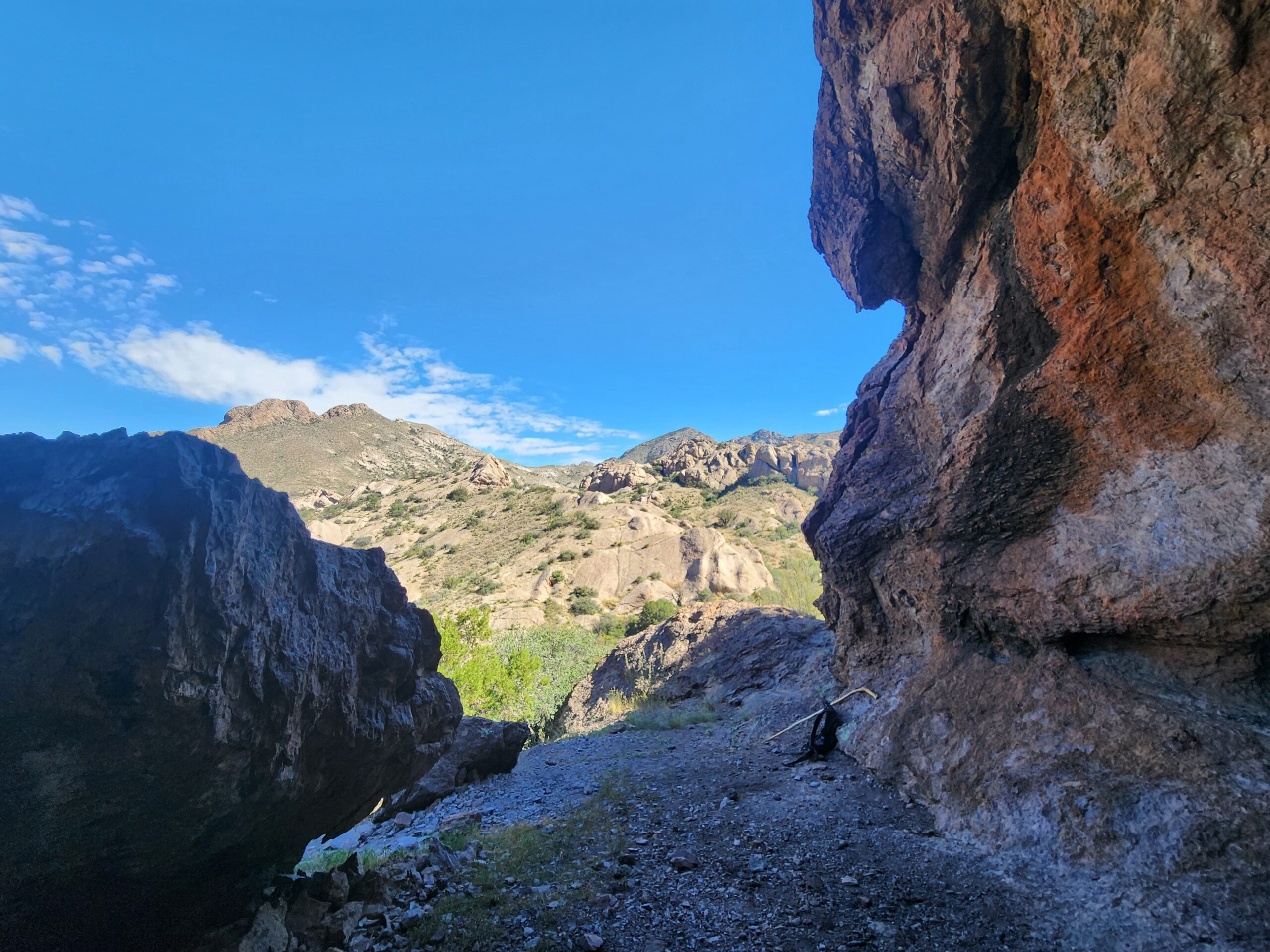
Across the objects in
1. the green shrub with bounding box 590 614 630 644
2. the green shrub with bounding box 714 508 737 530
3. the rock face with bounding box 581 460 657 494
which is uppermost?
the rock face with bounding box 581 460 657 494

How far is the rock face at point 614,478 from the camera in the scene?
218 ft

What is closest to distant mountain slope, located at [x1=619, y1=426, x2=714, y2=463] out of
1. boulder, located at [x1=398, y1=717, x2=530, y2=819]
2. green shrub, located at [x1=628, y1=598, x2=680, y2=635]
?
green shrub, located at [x1=628, y1=598, x2=680, y2=635]

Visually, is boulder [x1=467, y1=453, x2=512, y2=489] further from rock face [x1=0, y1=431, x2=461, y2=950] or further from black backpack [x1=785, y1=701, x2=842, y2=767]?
rock face [x1=0, y1=431, x2=461, y2=950]

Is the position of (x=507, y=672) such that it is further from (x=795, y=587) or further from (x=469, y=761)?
(x=795, y=587)

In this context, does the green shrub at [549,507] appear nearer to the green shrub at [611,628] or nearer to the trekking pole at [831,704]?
the green shrub at [611,628]

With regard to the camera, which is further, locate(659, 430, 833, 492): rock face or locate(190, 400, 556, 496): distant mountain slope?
locate(659, 430, 833, 492): rock face

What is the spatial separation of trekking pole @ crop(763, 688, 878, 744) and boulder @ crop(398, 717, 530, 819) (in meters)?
5.35

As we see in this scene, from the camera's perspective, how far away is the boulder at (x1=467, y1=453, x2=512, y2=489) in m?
66.0

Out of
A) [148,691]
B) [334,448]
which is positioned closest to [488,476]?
[334,448]

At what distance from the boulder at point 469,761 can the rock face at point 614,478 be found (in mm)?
51675

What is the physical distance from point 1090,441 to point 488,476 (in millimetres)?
65193

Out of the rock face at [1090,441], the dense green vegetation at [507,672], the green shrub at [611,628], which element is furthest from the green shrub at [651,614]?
the rock face at [1090,441]

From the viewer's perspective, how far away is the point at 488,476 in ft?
220

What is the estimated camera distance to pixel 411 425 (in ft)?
331
